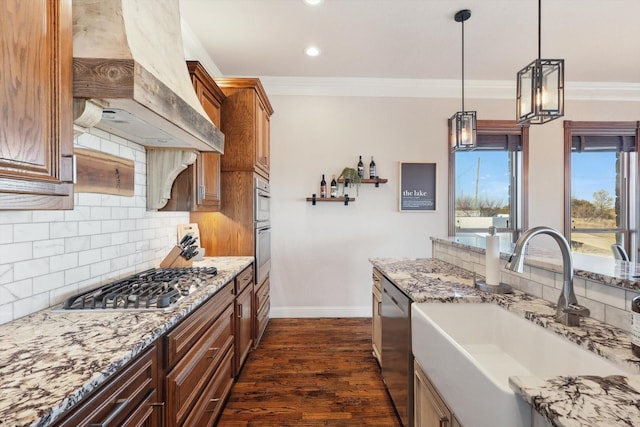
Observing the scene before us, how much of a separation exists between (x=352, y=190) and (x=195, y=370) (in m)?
2.72

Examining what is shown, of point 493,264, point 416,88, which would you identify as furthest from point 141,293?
point 416,88

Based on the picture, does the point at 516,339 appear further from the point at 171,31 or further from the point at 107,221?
the point at 171,31

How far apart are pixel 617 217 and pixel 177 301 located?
518cm

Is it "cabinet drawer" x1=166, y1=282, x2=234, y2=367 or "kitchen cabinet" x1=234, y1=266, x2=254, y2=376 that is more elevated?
"cabinet drawer" x1=166, y1=282, x2=234, y2=367

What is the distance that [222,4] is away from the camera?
2334mm

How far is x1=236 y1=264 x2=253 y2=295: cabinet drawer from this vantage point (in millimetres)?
2256

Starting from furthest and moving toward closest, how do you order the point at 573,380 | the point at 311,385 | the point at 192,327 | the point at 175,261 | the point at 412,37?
the point at 412,37 → the point at 311,385 → the point at 175,261 → the point at 192,327 → the point at 573,380

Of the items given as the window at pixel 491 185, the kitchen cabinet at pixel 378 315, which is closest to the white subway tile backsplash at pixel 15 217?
the kitchen cabinet at pixel 378 315

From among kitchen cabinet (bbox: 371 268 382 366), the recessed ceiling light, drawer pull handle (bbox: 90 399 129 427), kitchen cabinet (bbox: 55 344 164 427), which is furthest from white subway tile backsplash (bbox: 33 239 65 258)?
the recessed ceiling light

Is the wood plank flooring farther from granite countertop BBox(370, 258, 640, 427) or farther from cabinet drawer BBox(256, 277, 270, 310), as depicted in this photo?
granite countertop BBox(370, 258, 640, 427)

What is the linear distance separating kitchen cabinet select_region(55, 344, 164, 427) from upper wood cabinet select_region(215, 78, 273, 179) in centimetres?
192

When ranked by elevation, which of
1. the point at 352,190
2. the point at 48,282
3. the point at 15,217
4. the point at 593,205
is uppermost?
the point at 352,190

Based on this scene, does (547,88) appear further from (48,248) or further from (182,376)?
(48,248)

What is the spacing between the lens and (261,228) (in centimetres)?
300
